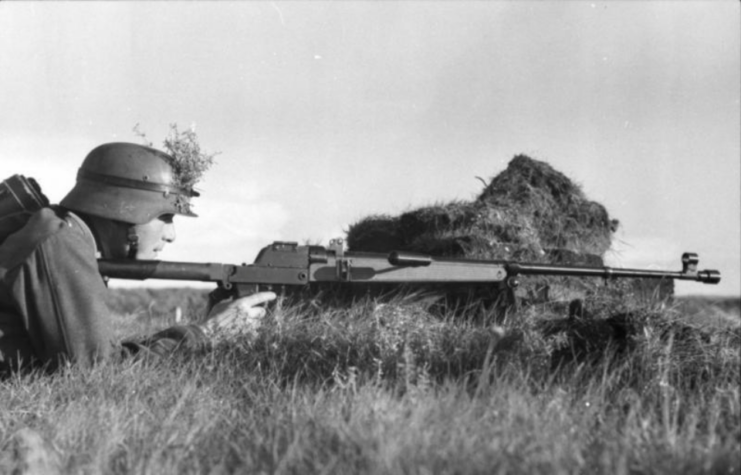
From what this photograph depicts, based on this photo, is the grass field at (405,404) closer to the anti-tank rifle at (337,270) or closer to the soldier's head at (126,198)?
the anti-tank rifle at (337,270)

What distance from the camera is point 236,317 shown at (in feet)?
22.9

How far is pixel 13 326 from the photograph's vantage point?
625cm

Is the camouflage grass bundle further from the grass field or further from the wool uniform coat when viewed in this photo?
the wool uniform coat

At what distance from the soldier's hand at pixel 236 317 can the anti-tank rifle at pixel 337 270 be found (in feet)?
0.60

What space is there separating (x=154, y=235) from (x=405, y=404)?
346 centimetres

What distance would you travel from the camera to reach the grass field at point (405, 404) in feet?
11.8

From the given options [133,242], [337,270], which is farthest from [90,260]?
[337,270]

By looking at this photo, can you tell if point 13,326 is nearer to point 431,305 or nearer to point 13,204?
point 13,204

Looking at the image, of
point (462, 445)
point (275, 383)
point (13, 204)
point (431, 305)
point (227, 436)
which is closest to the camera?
point (462, 445)

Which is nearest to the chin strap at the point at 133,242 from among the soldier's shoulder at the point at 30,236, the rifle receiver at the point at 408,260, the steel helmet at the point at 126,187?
the steel helmet at the point at 126,187

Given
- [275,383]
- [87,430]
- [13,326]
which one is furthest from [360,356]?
[13,326]

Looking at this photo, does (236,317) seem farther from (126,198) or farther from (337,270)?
(126,198)

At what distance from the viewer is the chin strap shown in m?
6.81

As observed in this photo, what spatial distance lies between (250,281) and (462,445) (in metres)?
4.10
